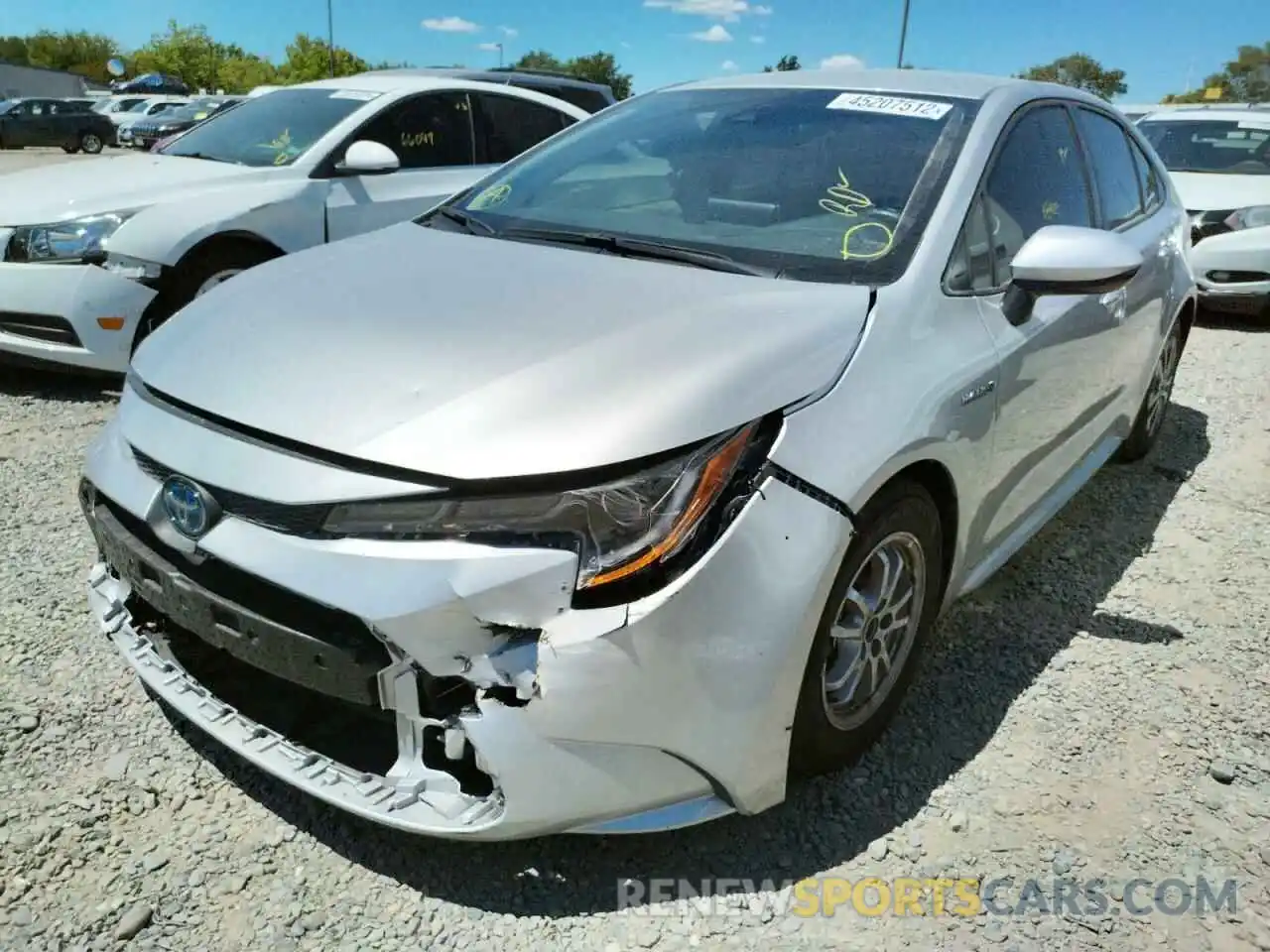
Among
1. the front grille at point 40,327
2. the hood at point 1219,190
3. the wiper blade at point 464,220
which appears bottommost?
the front grille at point 40,327

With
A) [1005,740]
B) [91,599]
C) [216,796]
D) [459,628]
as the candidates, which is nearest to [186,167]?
[91,599]

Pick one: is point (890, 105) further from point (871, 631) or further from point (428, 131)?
point (428, 131)

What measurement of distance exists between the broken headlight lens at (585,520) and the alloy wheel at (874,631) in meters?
0.52

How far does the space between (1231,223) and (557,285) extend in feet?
24.4

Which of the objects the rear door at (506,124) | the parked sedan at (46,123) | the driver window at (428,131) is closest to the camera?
the driver window at (428,131)

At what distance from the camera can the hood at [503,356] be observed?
178 centimetres

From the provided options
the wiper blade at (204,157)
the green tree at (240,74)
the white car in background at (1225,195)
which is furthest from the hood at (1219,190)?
the green tree at (240,74)

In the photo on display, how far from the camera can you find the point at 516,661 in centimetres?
171

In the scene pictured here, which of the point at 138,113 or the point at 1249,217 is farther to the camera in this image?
the point at 138,113

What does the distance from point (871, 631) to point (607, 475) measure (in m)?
0.88

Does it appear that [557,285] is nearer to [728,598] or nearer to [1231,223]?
[728,598]

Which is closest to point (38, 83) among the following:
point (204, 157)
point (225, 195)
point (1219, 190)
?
point (204, 157)

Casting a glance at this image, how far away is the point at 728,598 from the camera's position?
1.76m

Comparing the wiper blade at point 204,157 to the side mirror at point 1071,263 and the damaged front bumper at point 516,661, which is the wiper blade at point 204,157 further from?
the side mirror at point 1071,263
